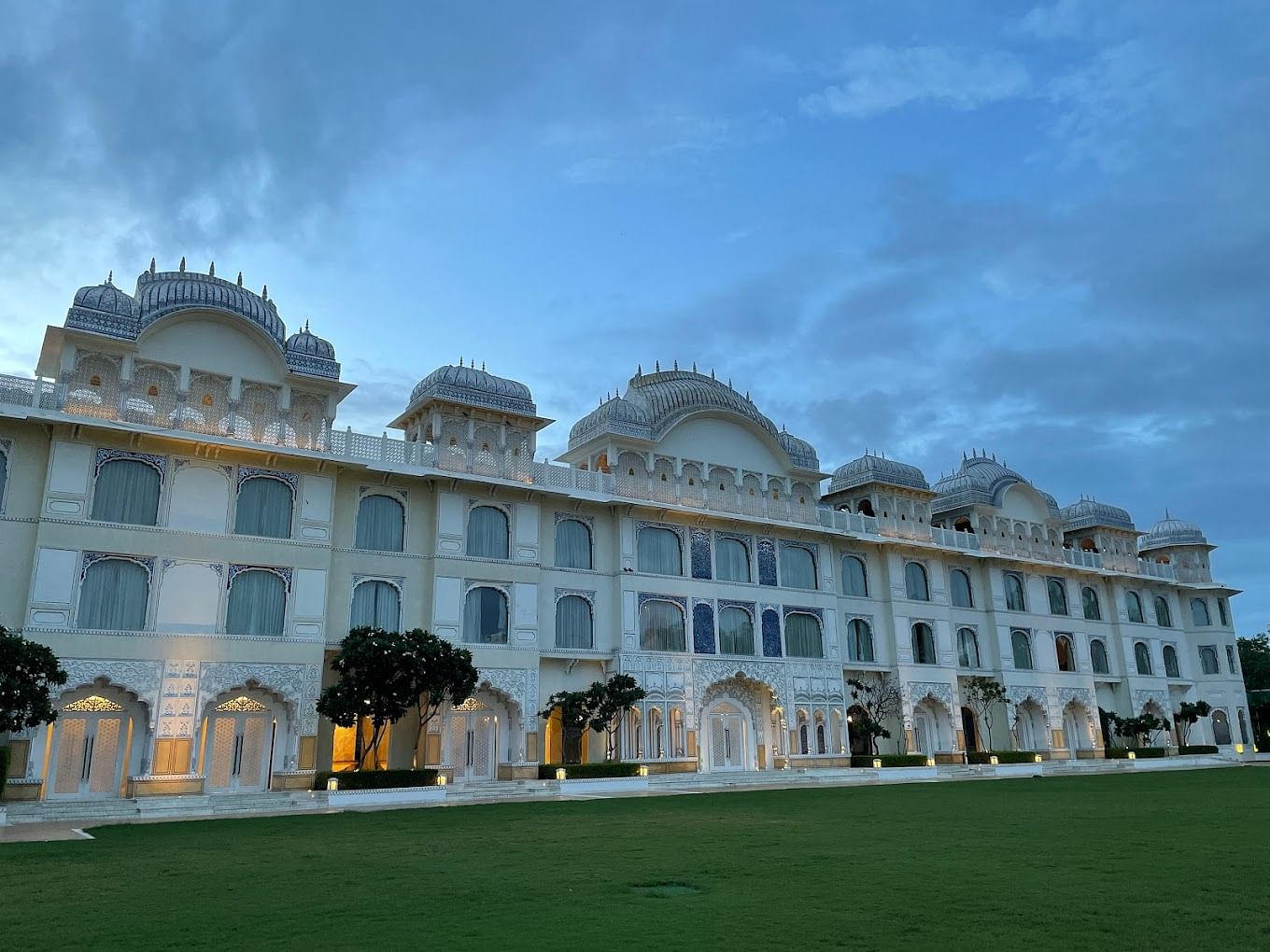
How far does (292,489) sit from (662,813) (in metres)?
12.8

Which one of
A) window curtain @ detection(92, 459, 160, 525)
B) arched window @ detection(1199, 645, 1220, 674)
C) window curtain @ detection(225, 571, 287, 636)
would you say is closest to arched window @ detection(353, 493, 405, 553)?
window curtain @ detection(225, 571, 287, 636)

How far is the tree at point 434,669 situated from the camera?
70.7 feet

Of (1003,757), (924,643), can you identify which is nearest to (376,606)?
(924,643)

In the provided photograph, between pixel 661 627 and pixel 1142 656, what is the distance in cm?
2522

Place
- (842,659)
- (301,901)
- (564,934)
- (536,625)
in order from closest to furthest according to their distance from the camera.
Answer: (564,934), (301,901), (536,625), (842,659)

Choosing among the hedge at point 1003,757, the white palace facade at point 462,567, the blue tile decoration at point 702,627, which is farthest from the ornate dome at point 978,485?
the blue tile decoration at point 702,627

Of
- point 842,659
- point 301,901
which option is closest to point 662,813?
point 301,901

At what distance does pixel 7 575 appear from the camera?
20797 mm

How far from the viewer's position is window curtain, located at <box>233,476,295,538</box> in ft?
76.8

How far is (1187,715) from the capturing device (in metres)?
40.6

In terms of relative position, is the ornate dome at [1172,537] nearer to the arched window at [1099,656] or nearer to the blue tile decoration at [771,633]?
the arched window at [1099,656]

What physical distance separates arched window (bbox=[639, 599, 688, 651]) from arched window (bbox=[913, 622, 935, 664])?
33.9 ft

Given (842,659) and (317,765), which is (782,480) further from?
(317,765)

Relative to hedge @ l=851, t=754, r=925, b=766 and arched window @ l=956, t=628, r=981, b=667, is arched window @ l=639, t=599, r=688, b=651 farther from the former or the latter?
arched window @ l=956, t=628, r=981, b=667
